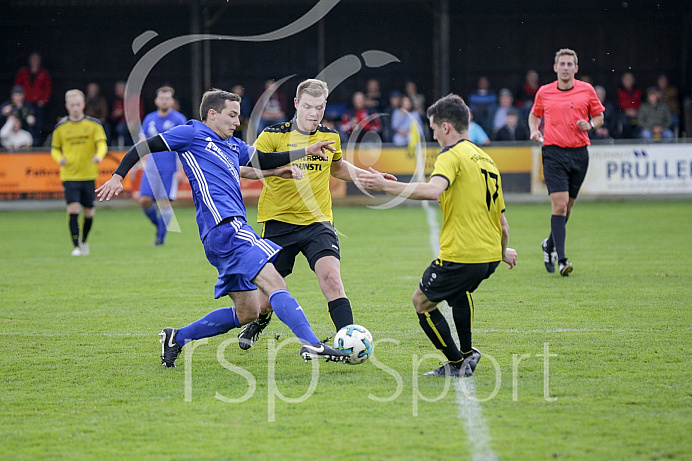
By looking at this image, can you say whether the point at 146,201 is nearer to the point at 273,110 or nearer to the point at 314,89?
the point at 314,89

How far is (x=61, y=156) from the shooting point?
12.7 m

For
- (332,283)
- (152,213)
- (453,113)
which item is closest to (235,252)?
(332,283)

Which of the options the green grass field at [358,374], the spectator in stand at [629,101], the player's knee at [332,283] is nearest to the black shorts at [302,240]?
the player's knee at [332,283]

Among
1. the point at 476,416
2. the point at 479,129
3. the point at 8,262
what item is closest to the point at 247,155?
the point at 476,416

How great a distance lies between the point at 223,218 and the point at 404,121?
620 inches

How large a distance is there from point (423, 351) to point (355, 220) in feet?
35.4

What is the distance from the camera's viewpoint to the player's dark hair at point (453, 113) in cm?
527

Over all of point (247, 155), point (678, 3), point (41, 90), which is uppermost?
point (678, 3)

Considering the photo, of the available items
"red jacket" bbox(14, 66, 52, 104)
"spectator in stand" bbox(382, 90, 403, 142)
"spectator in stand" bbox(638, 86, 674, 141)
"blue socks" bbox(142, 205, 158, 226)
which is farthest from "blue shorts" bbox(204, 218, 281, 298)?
"red jacket" bbox(14, 66, 52, 104)

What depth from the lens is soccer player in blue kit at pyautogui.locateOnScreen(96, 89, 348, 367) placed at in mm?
5539

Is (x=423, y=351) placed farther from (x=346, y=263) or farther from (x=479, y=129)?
(x=479, y=129)

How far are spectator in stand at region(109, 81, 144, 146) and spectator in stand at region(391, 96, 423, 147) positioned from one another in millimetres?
6711

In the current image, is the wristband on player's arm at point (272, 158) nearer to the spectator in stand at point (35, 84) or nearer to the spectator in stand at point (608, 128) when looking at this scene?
the spectator in stand at point (608, 128)

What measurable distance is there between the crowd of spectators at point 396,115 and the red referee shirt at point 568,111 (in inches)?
379
